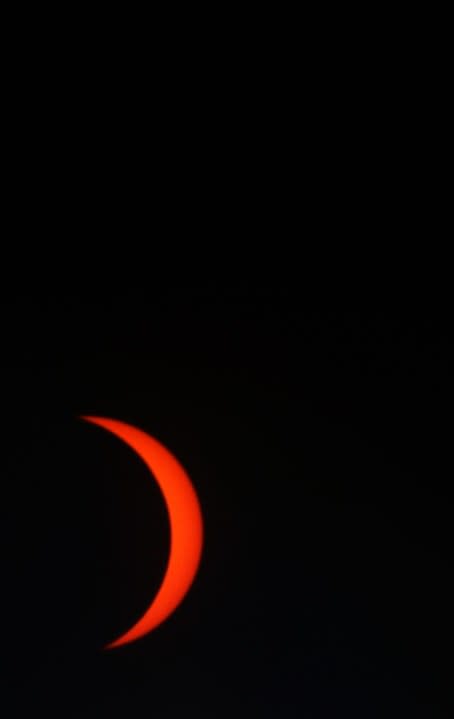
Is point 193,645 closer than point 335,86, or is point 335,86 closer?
point 193,645

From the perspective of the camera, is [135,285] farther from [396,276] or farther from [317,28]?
[317,28]

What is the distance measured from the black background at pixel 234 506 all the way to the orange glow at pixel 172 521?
3 centimetres

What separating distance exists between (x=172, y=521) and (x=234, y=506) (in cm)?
19

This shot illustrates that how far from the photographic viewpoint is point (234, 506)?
2842 mm

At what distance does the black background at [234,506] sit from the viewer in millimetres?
2773

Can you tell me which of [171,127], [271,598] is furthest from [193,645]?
[171,127]

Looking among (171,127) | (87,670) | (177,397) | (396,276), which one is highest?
(171,127)

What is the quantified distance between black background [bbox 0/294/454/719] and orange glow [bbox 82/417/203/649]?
0.03m

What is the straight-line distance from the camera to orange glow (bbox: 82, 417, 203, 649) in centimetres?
278

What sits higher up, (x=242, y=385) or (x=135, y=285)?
(x=135, y=285)

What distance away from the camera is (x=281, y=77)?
3025mm

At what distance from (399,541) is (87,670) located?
1017 mm

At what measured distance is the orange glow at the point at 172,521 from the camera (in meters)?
2.78

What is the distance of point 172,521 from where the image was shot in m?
2.82
